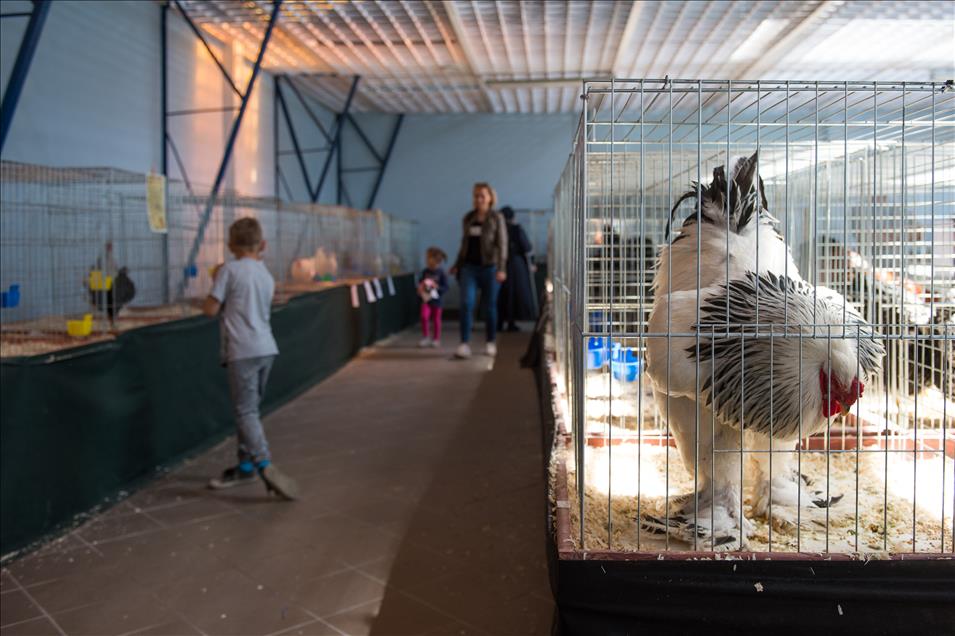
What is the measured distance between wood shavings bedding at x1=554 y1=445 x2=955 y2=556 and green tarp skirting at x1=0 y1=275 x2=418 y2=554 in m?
2.04

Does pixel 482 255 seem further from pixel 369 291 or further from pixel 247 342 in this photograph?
pixel 247 342

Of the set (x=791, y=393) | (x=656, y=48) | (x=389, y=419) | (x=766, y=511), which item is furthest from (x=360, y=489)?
(x=656, y=48)

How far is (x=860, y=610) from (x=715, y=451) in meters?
0.48

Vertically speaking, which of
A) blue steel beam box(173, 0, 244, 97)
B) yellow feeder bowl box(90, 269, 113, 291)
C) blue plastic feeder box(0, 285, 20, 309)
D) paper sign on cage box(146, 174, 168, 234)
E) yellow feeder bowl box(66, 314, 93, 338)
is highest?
blue steel beam box(173, 0, 244, 97)

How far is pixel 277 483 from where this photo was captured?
3.90 metres

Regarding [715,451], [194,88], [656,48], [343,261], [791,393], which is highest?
[656,48]

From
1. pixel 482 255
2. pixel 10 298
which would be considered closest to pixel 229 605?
pixel 10 298

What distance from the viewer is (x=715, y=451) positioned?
7.13 feet

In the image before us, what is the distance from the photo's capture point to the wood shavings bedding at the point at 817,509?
215 centimetres

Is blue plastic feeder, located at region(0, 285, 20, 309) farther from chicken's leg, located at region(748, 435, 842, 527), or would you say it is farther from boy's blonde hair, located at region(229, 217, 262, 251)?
chicken's leg, located at region(748, 435, 842, 527)

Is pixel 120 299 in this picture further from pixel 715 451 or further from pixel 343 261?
pixel 343 261

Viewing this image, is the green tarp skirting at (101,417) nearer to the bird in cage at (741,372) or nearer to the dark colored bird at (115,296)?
the dark colored bird at (115,296)

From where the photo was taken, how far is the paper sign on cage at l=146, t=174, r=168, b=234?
14.5ft

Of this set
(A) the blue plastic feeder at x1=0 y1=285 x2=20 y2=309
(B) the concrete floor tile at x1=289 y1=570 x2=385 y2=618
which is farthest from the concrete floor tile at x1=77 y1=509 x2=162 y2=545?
(A) the blue plastic feeder at x1=0 y1=285 x2=20 y2=309
